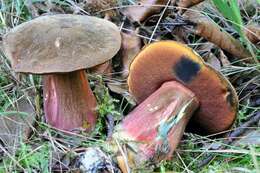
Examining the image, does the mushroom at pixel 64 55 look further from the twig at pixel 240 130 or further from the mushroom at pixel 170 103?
the twig at pixel 240 130

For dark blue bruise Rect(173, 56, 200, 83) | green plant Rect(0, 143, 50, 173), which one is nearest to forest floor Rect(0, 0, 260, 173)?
green plant Rect(0, 143, 50, 173)

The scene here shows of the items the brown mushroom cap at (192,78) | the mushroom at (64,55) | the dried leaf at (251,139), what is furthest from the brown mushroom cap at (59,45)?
the dried leaf at (251,139)

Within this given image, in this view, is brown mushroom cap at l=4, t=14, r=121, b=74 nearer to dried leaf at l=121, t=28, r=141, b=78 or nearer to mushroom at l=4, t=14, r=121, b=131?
mushroom at l=4, t=14, r=121, b=131

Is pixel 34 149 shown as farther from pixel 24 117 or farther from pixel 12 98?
pixel 12 98

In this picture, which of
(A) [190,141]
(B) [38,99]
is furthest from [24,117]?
(A) [190,141]

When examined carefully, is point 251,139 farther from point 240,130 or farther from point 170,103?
point 170,103
